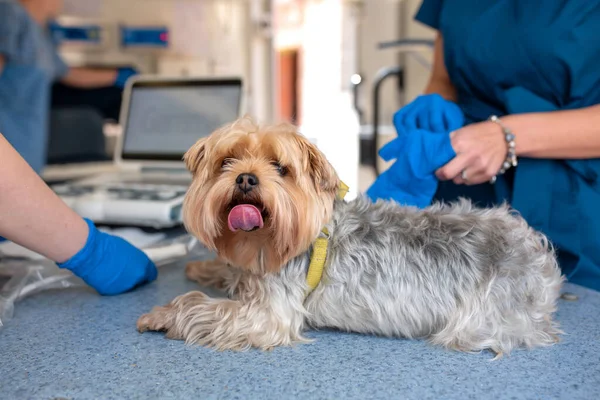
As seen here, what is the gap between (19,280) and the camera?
1415 mm

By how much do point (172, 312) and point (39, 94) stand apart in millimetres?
2453

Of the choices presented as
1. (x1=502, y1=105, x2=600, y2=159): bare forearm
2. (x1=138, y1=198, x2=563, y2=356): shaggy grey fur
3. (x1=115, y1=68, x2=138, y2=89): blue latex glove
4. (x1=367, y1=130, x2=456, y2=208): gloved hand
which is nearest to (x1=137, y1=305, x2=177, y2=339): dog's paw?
(x1=138, y1=198, x2=563, y2=356): shaggy grey fur

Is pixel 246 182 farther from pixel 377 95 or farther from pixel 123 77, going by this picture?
pixel 123 77

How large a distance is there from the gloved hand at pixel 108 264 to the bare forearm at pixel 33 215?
0.09 feet

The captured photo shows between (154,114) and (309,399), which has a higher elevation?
(154,114)

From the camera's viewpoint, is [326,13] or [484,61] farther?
[326,13]

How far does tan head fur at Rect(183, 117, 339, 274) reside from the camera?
1.02 m

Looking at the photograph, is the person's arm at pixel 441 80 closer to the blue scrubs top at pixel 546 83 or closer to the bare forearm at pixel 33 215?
the blue scrubs top at pixel 546 83

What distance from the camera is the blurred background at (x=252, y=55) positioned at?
393 cm

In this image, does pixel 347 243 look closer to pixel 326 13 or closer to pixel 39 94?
pixel 39 94

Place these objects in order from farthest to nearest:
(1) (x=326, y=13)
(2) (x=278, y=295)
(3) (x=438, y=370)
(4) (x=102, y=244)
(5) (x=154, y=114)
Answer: (1) (x=326, y=13)
(5) (x=154, y=114)
(4) (x=102, y=244)
(2) (x=278, y=295)
(3) (x=438, y=370)

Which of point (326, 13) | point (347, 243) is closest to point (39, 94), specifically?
point (347, 243)

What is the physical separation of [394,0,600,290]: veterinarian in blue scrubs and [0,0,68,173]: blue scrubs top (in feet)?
7.80

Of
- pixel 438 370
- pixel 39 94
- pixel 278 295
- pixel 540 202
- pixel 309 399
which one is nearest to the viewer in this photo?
pixel 309 399
